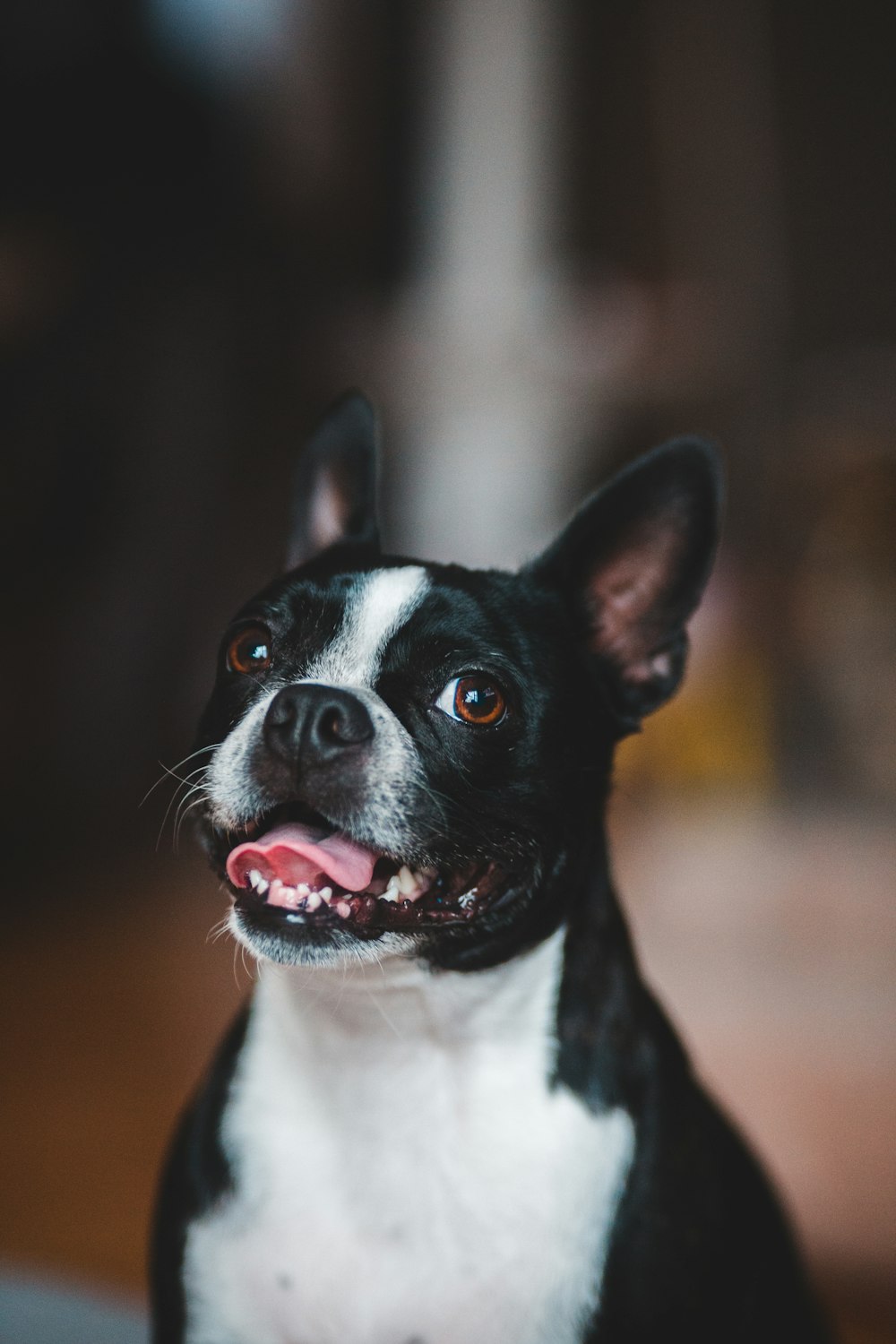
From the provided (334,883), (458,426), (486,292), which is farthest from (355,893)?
(486,292)

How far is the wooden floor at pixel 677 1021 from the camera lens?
246cm

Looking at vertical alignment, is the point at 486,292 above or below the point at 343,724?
above

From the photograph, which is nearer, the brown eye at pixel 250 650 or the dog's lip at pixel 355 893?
the dog's lip at pixel 355 893

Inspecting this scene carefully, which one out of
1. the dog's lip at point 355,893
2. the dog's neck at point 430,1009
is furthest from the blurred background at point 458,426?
the dog's lip at point 355,893

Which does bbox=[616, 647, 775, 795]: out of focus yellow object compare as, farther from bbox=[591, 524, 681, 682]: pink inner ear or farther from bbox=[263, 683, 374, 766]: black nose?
bbox=[263, 683, 374, 766]: black nose

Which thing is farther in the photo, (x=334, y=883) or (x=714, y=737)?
(x=714, y=737)

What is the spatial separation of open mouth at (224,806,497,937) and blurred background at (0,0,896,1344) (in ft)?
3.12

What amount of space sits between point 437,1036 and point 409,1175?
15cm

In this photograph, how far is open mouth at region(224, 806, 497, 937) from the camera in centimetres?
112

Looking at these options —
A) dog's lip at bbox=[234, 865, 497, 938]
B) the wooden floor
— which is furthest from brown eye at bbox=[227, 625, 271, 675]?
the wooden floor

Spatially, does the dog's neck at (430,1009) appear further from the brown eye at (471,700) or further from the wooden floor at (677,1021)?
the wooden floor at (677,1021)

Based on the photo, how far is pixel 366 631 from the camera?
1267mm

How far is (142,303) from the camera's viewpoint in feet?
13.1

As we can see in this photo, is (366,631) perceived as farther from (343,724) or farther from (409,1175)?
(409,1175)
